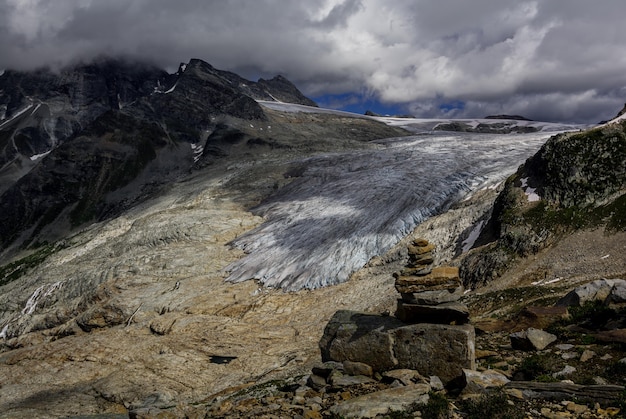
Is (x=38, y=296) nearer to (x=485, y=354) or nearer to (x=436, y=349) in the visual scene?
(x=436, y=349)

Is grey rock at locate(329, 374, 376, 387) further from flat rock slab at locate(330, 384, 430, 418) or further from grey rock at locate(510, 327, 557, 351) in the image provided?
grey rock at locate(510, 327, 557, 351)

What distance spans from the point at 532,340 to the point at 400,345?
4191 mm

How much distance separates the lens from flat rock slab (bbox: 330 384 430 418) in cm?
1117

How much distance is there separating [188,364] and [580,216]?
28.5m

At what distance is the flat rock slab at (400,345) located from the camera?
13.4 metres

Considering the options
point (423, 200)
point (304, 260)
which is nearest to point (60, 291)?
point (304, 260)

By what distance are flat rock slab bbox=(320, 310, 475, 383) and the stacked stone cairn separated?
Answer: 0.49 meters

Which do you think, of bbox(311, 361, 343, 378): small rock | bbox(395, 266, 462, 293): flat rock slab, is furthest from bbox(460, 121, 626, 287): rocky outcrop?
bbox(311, 361, 343, 378): small rock

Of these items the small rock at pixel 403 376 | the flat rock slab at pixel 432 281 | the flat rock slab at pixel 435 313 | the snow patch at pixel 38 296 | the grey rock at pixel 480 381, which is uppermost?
the flat rock slab at pixel 432 281

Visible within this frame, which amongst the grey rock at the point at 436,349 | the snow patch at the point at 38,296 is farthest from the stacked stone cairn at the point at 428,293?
the snow patch at the point at 38,296

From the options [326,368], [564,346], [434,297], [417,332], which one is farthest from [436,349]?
[564,346]

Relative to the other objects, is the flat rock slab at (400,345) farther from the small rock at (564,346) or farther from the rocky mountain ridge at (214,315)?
the small rock at (564,346)

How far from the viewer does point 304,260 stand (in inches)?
1778

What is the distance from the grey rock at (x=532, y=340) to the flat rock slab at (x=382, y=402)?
4.26 m
